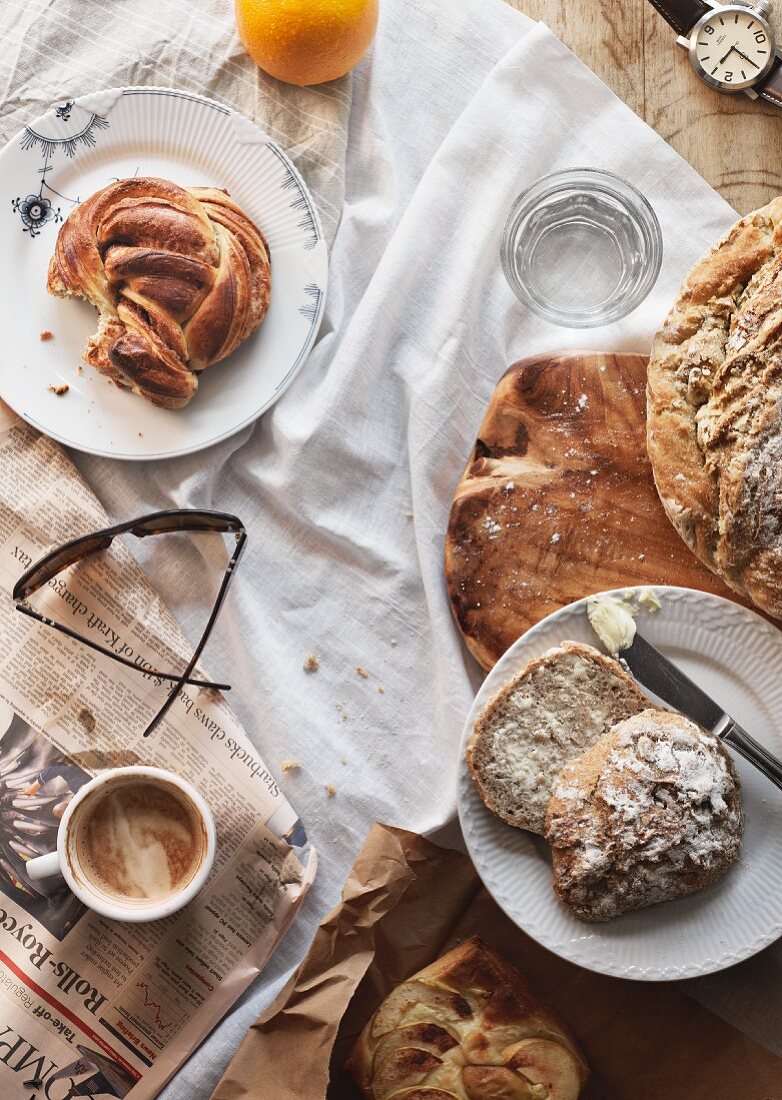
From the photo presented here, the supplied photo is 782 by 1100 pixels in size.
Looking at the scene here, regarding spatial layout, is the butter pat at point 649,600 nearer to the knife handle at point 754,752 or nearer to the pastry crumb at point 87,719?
the knife handle at point 754,752

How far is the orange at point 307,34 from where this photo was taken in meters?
1.65

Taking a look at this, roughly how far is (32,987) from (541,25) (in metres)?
1.93

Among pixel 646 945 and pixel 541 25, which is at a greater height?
pixel 541 25

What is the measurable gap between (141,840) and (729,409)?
1.21m

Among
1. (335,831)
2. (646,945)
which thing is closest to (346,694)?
(335,831)

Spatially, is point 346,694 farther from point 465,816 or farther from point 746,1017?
point 746,1017

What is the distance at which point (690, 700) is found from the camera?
1.64 m

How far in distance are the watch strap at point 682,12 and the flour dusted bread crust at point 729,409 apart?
0.49 metres

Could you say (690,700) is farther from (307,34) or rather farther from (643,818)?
(307,34)

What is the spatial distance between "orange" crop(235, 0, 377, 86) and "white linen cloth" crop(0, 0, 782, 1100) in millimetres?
92

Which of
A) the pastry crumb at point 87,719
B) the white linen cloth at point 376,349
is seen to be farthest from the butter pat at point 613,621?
the pastry crumb at point 87,719

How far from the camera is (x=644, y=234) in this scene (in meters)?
1.77

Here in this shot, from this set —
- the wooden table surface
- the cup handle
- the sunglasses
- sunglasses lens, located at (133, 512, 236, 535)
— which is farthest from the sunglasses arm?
the wooden table surface

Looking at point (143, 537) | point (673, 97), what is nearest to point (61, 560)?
point (143, 537)
